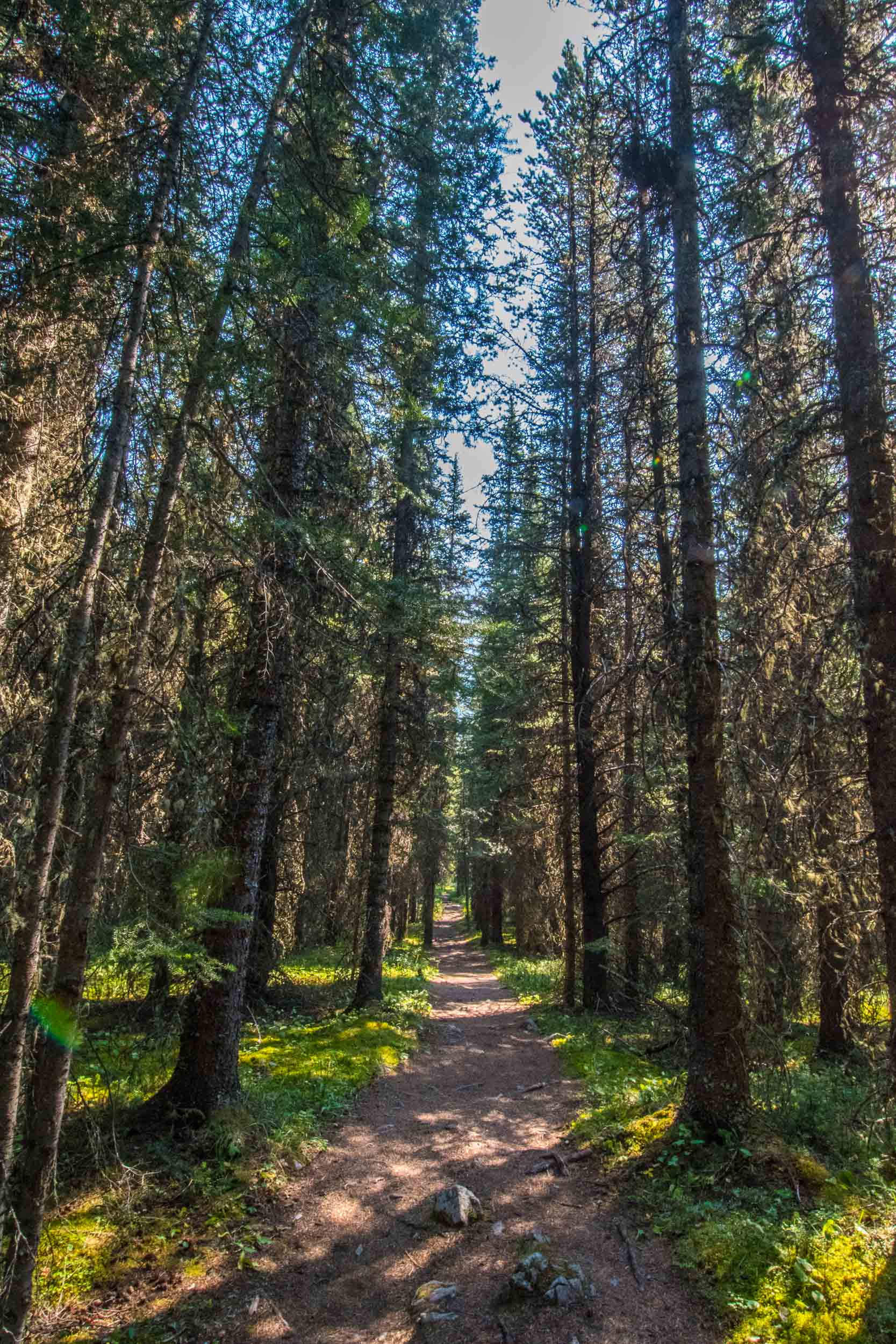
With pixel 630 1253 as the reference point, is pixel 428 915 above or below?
below

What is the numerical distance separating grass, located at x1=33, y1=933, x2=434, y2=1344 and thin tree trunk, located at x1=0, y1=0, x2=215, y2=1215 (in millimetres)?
623

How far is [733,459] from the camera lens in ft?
21.9

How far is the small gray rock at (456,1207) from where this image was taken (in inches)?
219

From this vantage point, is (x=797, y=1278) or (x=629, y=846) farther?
(x=629, y=846)

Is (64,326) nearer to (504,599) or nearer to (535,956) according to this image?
(504,599)

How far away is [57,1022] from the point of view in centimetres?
381

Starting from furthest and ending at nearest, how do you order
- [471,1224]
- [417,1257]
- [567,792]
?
[567,792], [471,1224], [417,1257]

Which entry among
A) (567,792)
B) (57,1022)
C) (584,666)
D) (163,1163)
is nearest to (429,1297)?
(163,1163)

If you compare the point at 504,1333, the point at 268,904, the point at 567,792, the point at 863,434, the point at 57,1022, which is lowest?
the point at 504,1333

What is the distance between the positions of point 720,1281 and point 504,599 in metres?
17.1

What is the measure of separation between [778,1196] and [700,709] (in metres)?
4.07

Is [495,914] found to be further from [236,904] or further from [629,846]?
[236,904]

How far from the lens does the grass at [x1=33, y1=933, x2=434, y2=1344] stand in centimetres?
452

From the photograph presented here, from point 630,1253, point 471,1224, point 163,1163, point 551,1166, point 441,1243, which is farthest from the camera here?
point 551,1166
